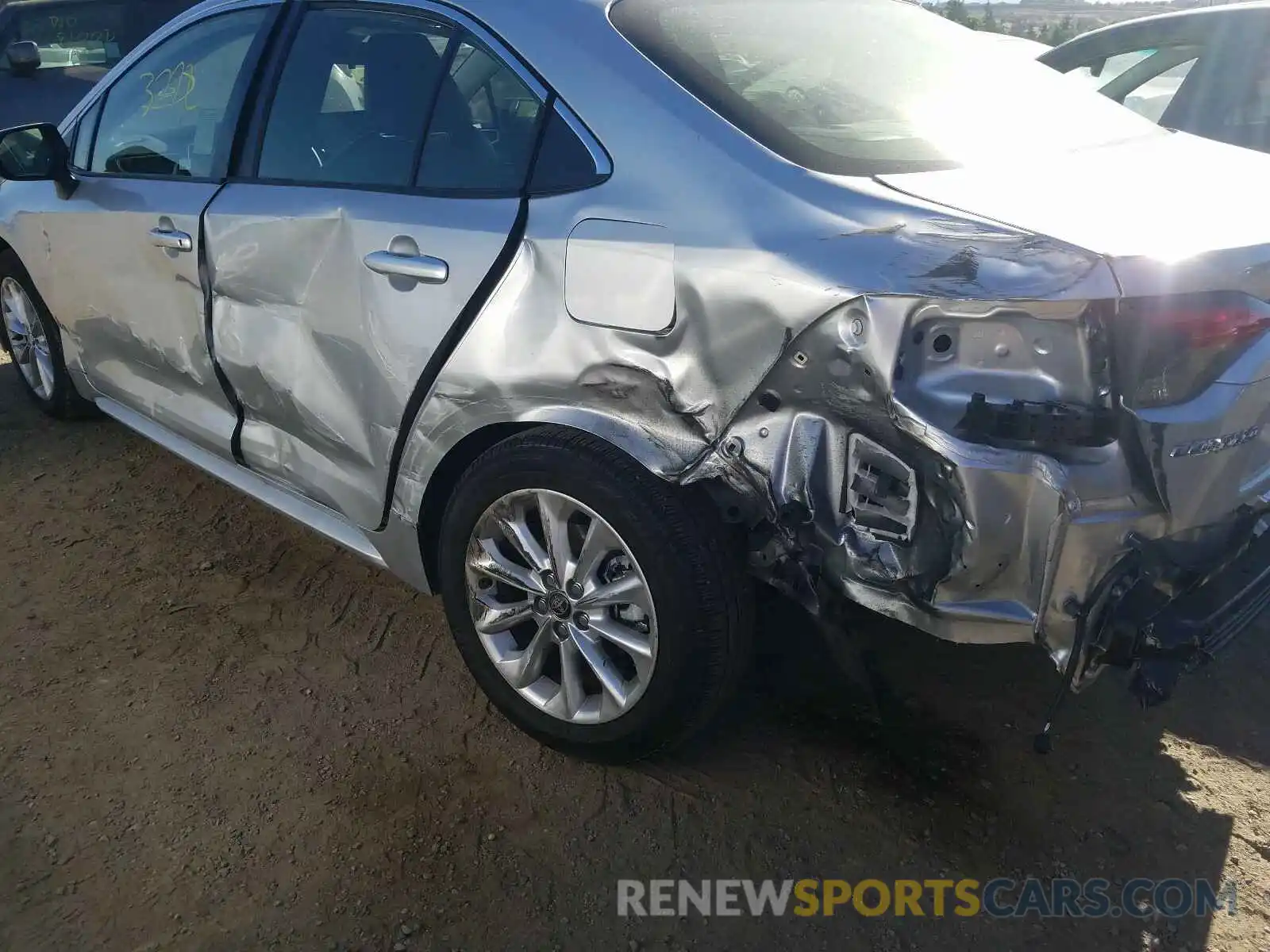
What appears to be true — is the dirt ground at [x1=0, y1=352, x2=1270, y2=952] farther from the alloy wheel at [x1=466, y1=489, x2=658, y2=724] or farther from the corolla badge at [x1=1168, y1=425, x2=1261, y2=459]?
the corolla badge at [x1=1168, y1=425, x2=1261, y2=459]

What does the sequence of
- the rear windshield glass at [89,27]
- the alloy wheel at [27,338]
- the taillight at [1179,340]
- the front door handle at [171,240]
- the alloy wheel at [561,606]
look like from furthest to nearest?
the rear windshield glass at [89,27] → the alloy wheel at [27,338] → the front door handle at [171,240] → the alloy wheel at [561,606] → the taillight at [1179,340]

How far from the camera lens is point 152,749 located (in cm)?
262

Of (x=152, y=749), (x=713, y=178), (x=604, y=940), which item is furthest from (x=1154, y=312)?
(x=152, y=749)

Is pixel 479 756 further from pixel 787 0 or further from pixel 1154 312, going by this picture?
pixel 787 0

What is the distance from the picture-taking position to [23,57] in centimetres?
674

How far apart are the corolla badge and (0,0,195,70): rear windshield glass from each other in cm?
753

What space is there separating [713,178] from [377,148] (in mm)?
1068

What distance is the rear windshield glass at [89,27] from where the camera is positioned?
23.6ft

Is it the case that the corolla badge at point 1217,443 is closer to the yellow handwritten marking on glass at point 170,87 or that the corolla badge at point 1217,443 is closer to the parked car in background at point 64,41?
the yellow handwritten marking on glass at point 170,87

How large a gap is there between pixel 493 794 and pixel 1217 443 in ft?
5.74

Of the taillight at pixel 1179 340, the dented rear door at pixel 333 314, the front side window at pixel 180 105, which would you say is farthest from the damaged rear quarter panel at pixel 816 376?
the front side window at pixel 180 105

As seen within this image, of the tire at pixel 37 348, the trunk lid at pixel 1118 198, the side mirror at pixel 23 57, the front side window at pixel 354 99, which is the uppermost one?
the trunk lid at pixel 1118 198

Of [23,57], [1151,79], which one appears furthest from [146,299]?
[1151,79]

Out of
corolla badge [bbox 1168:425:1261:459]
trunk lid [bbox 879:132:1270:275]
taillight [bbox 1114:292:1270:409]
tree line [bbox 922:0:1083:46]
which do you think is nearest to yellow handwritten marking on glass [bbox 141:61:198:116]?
trunk lid [bbox 879:132:1270:275]
